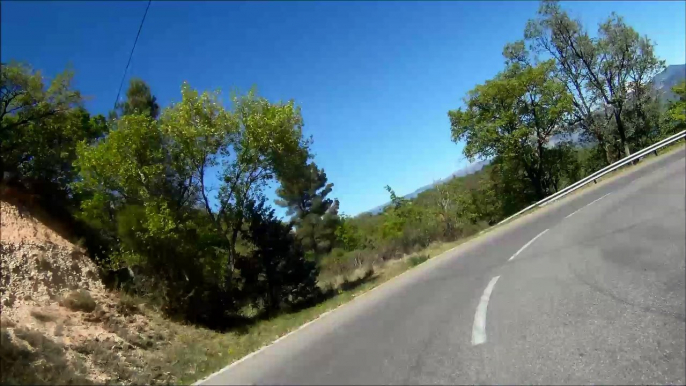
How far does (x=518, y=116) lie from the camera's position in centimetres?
4122

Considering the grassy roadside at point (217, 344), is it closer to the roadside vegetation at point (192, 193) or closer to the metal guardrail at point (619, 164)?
the roadside vegetation at point (192, 193)

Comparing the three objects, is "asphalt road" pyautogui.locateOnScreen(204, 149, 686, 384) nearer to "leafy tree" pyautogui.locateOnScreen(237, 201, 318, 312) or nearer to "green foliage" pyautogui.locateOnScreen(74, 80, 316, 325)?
"green foliage" pyautogui.locateOnScreen(74, 80, 316, 325)

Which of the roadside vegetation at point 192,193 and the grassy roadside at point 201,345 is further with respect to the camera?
the roadside vegetation at point 192,193

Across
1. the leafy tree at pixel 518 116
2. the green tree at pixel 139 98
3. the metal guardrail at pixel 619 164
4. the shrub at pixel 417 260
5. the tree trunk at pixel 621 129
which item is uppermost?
the green tree at pixel 139 98

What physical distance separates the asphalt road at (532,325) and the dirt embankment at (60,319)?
3491 millimetres

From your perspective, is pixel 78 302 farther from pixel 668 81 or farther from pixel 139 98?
pixel 668 81

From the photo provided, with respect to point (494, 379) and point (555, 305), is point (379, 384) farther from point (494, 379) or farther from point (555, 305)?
point (555, 305)

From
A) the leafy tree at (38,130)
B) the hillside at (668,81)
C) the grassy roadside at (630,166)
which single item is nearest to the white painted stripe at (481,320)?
the grassy roadside at (630,166)

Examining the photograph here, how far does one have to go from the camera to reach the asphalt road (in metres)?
5.08

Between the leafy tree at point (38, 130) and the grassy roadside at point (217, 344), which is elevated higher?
the leafy tree at point (38, 130)

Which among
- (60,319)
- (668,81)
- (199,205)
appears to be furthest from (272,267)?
(668,81)

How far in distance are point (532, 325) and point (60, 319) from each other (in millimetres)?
11435

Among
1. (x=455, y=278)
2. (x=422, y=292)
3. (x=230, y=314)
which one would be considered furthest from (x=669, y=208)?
(x=230, y=314)

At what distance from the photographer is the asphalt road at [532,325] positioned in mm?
5082
